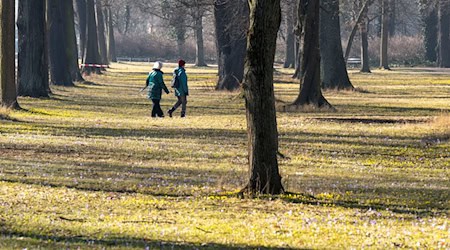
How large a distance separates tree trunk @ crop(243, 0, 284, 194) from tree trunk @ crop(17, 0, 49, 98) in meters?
22.9

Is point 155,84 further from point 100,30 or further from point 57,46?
point 100,30

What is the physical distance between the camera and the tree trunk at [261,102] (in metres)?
13.6

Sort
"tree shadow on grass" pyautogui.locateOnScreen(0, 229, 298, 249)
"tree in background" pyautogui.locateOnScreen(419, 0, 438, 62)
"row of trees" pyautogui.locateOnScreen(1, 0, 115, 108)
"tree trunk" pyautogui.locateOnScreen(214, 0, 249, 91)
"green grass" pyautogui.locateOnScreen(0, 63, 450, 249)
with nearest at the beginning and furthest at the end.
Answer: "tree shadow on grass" pyautogui.locateOnScreen(0, 229, 298, 249) → "green grass" pyautogui.locateOnScreen(0, 63, 450, 249) → "row of trees" pyautogui.locateOnScreen(1, 0, 115, 108) → "tree trunk" pyautogui.locateOnScreen(214, 0, 249, 91) → "tree in background" pyautogui.locateOnScreen(419, 0, 438, 62)

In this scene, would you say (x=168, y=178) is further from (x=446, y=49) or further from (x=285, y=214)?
(x=446, y=49)

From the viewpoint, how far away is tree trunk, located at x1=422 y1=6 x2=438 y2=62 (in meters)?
92.8

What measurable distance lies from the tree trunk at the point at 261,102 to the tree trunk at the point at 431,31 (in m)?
80.3

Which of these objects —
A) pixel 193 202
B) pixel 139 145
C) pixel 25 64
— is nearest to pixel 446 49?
pixel 25 64

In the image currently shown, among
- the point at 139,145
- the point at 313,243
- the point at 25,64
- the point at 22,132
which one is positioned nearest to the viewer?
the point at 313,243

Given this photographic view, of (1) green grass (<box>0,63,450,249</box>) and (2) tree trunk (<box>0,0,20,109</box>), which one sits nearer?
(1) green grass (<box>0,63,450,249</box>)

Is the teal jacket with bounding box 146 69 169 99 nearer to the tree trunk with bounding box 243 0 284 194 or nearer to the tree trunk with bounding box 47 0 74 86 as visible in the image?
the tree trunk with bounding box 243 0 284 194

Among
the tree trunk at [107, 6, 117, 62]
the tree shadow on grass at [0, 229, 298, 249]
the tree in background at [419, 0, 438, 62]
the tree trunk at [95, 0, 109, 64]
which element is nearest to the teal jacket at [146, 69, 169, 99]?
the tree shadow on grass at [0, 229, 298, 249]

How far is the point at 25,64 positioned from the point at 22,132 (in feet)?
43.5

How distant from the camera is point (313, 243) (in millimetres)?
9898

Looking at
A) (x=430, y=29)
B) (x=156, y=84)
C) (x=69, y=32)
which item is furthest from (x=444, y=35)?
(x=156, y=84)
